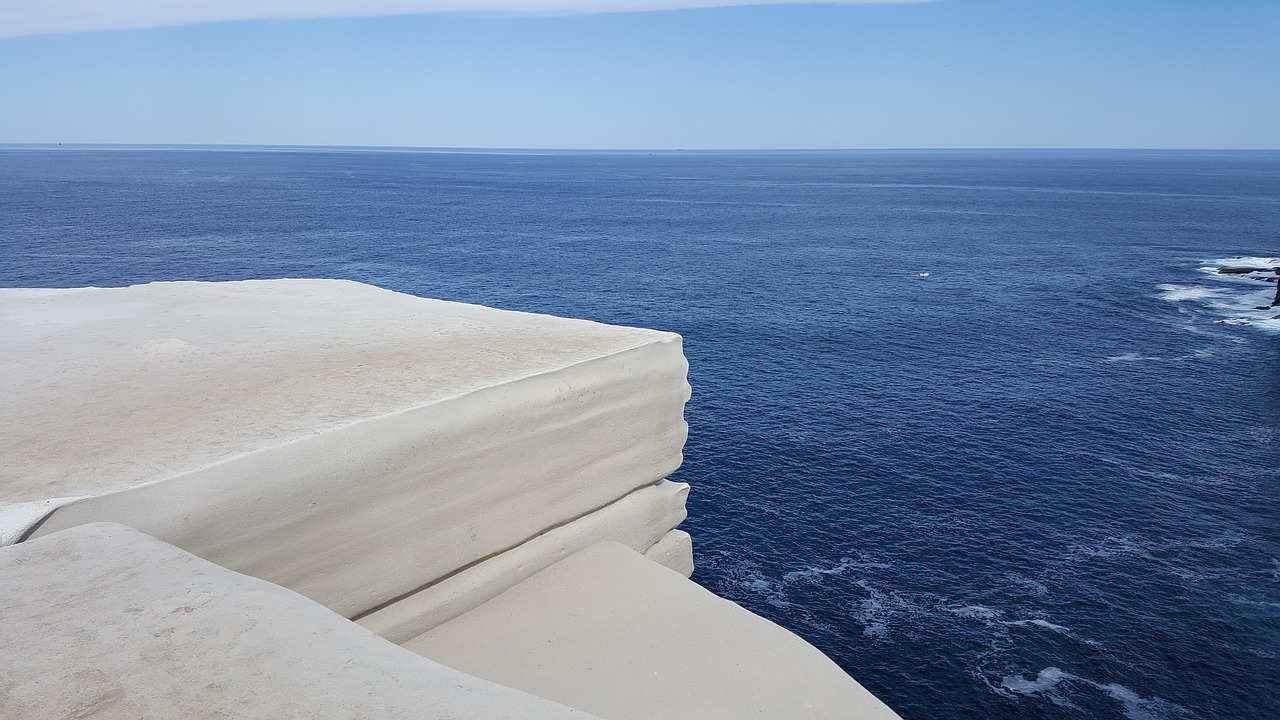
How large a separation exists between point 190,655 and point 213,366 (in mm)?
9635

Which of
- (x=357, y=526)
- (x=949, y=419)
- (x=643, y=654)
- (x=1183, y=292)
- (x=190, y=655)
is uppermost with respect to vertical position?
(x=190, y=655)

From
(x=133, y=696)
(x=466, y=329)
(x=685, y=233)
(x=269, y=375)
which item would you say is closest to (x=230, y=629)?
(x=133, y=696)

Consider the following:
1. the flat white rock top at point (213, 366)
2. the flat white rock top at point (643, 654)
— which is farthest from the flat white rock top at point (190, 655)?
the flat white rock top at point (643, 654)

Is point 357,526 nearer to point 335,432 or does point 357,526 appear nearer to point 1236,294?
point 335,432

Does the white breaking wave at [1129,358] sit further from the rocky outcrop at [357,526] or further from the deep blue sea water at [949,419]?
the rocky outcrop at [357,526]

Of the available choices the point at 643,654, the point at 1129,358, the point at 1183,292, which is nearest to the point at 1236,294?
the point at 1183,292

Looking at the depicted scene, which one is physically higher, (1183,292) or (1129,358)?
(1183,292)

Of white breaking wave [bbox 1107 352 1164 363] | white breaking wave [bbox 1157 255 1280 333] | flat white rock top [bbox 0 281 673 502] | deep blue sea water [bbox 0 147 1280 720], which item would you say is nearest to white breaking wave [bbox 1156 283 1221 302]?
white breaking wave [bbox 1157 255 1280 333]

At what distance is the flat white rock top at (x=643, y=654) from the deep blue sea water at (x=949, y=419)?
13.3 meters

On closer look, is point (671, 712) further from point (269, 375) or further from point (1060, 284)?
point (1060, 284)

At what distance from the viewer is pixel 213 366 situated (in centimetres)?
1608

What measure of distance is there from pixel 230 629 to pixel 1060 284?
284 feet

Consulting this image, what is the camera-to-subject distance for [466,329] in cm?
1948

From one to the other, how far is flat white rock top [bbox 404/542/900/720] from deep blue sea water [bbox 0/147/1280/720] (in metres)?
13.3
